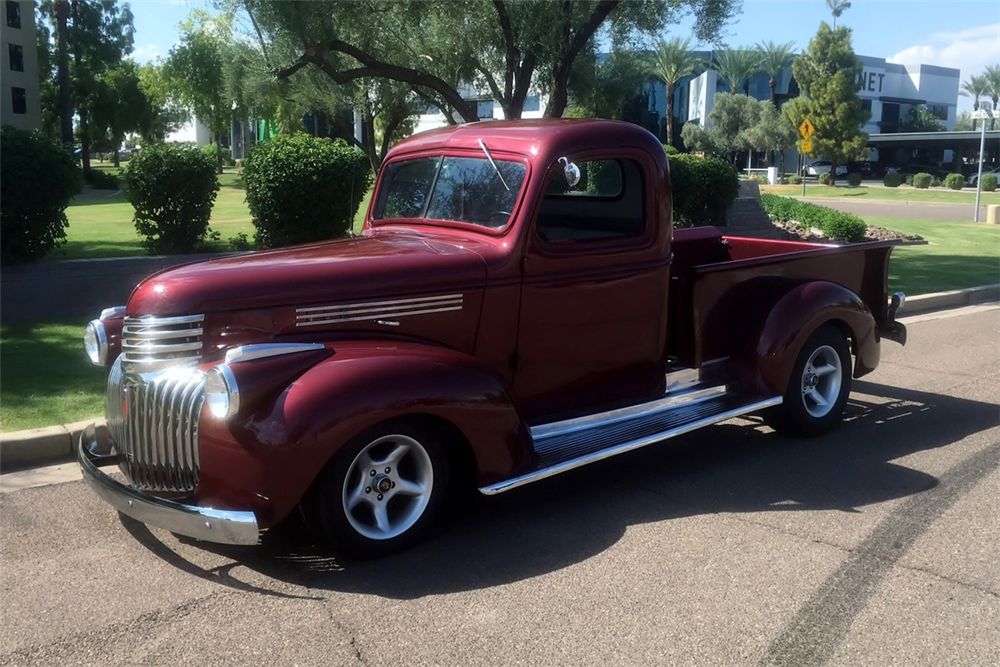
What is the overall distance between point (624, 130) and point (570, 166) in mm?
600

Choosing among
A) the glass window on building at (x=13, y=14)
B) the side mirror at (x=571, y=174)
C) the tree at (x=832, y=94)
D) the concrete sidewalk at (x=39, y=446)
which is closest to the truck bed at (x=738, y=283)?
the side mirror at (x=571, y=174)

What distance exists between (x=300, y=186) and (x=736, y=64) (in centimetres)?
5068

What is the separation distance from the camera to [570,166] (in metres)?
4.95

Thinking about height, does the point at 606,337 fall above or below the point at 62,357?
above

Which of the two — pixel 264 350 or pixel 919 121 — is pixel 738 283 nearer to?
pixel 264 350

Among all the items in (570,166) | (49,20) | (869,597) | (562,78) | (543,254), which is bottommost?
(869,597)

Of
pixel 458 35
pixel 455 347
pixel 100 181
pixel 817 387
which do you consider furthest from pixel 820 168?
pixel 455 347

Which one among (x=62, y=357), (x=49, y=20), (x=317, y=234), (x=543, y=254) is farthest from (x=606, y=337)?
(x=49, y=20)

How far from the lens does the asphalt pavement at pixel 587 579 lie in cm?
350

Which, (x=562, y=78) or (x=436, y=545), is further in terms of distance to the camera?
(x=562, y=78)

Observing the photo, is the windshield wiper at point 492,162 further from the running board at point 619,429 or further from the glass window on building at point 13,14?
the glass window on building at point 13,14

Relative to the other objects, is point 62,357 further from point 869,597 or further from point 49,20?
point 49,20

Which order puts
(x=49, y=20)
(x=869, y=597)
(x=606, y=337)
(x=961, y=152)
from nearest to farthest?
1. (x=869, y=597)
2. (x=606, y=337)
3. (x=49, y=20)
4. (x=961, y=152)

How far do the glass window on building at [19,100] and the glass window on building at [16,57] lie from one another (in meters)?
0.95
